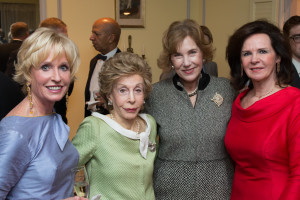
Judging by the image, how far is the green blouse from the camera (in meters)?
1.76

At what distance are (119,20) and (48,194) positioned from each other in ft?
14.2

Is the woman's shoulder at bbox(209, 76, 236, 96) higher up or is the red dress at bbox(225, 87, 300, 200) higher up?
the woman's shoulder at bbox(209, 76, 236, 96)

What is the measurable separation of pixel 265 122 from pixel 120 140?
77 cm

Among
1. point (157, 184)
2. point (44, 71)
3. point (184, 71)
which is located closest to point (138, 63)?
point (184, 71)

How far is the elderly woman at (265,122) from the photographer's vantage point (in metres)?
1.71

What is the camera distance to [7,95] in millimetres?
1709

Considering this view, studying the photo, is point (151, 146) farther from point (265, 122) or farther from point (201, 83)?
point (265, 122)

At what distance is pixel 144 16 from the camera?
5.62 m

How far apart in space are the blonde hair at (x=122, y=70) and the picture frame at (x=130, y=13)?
12.0ft

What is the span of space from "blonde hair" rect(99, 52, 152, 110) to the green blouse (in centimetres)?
18

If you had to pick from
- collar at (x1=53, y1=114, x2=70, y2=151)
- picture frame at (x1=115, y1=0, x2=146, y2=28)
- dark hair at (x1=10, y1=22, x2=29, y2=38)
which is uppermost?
picture frame at (x1=115, y1=0, x2=146, y2=28)

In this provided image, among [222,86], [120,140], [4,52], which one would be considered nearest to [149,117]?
[120,140]

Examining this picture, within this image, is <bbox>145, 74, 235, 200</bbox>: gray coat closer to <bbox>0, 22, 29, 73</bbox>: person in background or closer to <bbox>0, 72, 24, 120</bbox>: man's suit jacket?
<bbox>0, 72, 24, 120</bbox>: man's suit jacket

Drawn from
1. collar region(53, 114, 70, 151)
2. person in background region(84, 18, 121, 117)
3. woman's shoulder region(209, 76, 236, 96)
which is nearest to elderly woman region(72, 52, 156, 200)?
collar region(53, 114, 70, 151)
